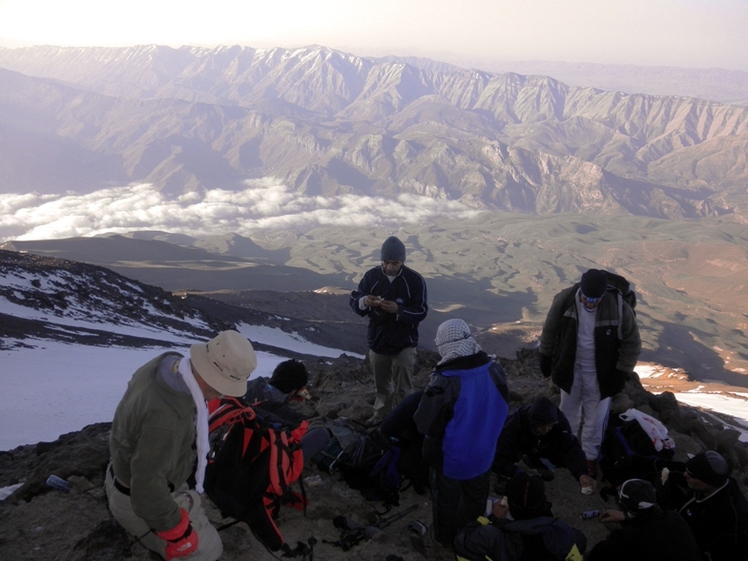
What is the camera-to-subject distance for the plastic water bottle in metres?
5.03

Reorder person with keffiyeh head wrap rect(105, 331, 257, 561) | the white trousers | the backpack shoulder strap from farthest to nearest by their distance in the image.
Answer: the white trousers
the backpack shoulder strap
person with keffiyeh head wrap rect(105, 331, 257, 561)

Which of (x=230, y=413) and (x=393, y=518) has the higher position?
(x=230, y=413)

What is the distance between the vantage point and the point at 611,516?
537cm

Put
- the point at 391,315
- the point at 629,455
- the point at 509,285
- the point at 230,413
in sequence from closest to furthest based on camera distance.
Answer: the point at 230,413 → the point at 629,455 → the point at 391,315 → the point at 509,285

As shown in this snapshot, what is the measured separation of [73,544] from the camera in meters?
4.30

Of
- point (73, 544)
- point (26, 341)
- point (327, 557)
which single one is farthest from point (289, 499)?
point (26, 341)

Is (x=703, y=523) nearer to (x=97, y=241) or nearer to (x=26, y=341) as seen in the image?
(x=26, y=341)

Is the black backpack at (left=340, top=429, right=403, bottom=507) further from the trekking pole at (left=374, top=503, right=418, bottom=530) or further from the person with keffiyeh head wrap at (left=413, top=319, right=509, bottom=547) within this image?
the person with keffiyeh head wrap at (left=413, top=319, right=509, bottom=547)

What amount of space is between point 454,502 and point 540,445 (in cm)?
162

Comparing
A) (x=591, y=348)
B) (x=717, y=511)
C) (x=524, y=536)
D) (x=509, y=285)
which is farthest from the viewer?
(x=509, y=285)

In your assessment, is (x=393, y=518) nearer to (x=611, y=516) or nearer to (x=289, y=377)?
(x=289, y=377)

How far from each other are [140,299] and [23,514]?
90.5 feet

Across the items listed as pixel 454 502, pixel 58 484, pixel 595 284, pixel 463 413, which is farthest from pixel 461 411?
pixel 58 484

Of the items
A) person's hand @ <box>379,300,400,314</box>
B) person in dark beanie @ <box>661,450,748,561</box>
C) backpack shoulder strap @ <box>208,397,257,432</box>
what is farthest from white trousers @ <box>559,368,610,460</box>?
backpack shoulder strap @ <box>208,397,257,432</box>
